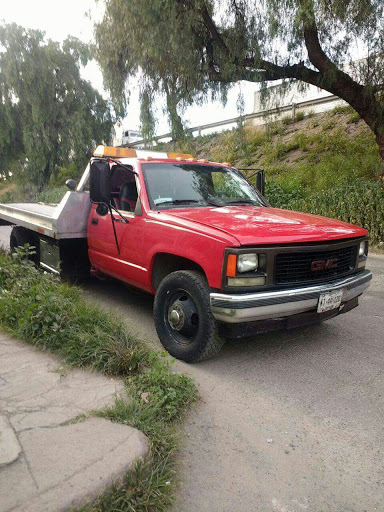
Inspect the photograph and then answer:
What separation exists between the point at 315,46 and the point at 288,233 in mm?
7862

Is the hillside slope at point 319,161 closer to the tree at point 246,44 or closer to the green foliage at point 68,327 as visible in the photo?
the tree at point 246,44

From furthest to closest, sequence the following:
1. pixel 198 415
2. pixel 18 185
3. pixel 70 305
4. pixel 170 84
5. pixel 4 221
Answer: pixel 18 185
pixel 170 84
pixel 4 221
pixel 70 305
pixel 198 415

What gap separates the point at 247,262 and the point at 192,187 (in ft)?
5.41

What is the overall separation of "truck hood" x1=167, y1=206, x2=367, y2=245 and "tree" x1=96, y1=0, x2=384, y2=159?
6107 millimetres

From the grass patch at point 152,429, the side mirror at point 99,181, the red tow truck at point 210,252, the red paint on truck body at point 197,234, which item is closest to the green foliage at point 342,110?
the red tow truck at point 210,252

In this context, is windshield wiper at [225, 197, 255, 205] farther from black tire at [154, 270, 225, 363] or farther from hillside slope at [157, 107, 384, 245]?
hillside slope at [157, 107, 384, 245]

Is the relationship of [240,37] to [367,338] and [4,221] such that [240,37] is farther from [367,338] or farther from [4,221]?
[367,338]

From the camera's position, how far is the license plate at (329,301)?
354cm

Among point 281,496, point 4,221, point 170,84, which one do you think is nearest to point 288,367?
point 281,496

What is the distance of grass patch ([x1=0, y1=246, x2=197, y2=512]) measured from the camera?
6.78 ft

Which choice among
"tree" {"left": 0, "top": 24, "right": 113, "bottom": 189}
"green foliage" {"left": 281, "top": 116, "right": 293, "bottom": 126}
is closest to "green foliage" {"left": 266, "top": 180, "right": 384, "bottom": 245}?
"green foliage" {"left": 281, "top": 116, "right": 293, "bottom": 126}

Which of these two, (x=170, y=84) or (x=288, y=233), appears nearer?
(x=288, y=233)

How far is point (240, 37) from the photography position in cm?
967

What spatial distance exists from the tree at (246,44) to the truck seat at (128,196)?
591cm
